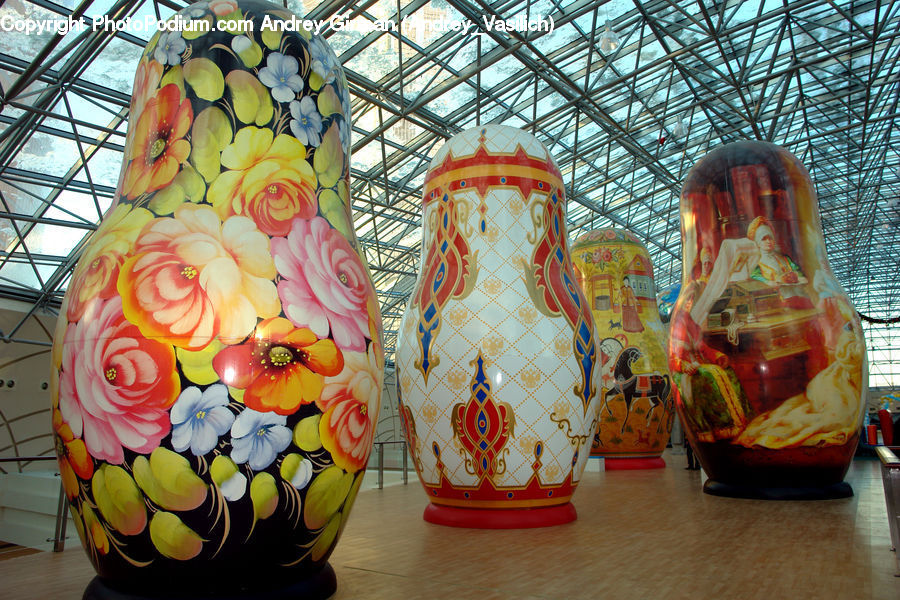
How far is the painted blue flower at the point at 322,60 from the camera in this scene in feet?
10.4

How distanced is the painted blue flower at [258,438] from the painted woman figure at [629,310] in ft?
26.9

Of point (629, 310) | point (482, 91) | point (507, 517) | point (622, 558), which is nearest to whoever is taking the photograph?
point (622, 558)

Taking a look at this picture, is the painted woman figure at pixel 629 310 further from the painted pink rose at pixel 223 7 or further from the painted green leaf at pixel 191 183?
the painted green leaf at pixel 191 183

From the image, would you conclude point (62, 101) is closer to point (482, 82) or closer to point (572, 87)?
point (482, 82)

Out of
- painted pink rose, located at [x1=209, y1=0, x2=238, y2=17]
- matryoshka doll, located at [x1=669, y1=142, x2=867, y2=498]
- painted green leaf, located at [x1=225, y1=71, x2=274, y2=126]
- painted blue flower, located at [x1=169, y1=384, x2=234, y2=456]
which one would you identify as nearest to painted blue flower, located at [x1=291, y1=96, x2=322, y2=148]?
painted green leaf, located at [x1=225, y1=71, x2=274, y2=126]

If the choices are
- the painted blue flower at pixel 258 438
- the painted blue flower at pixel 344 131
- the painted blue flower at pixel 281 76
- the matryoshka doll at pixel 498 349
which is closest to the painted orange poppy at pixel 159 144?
the painted blue flower at pixel 281 76

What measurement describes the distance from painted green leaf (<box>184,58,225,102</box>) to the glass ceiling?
9650mm

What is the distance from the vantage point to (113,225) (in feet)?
9.23

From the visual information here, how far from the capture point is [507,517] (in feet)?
15.9

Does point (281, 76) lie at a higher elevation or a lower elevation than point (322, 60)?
lower

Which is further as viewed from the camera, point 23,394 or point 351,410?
point 23,394

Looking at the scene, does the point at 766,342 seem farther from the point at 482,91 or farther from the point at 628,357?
the point at 482,91

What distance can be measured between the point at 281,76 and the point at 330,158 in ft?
1.38

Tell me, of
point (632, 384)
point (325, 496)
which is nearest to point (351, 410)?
point (325, 496)
